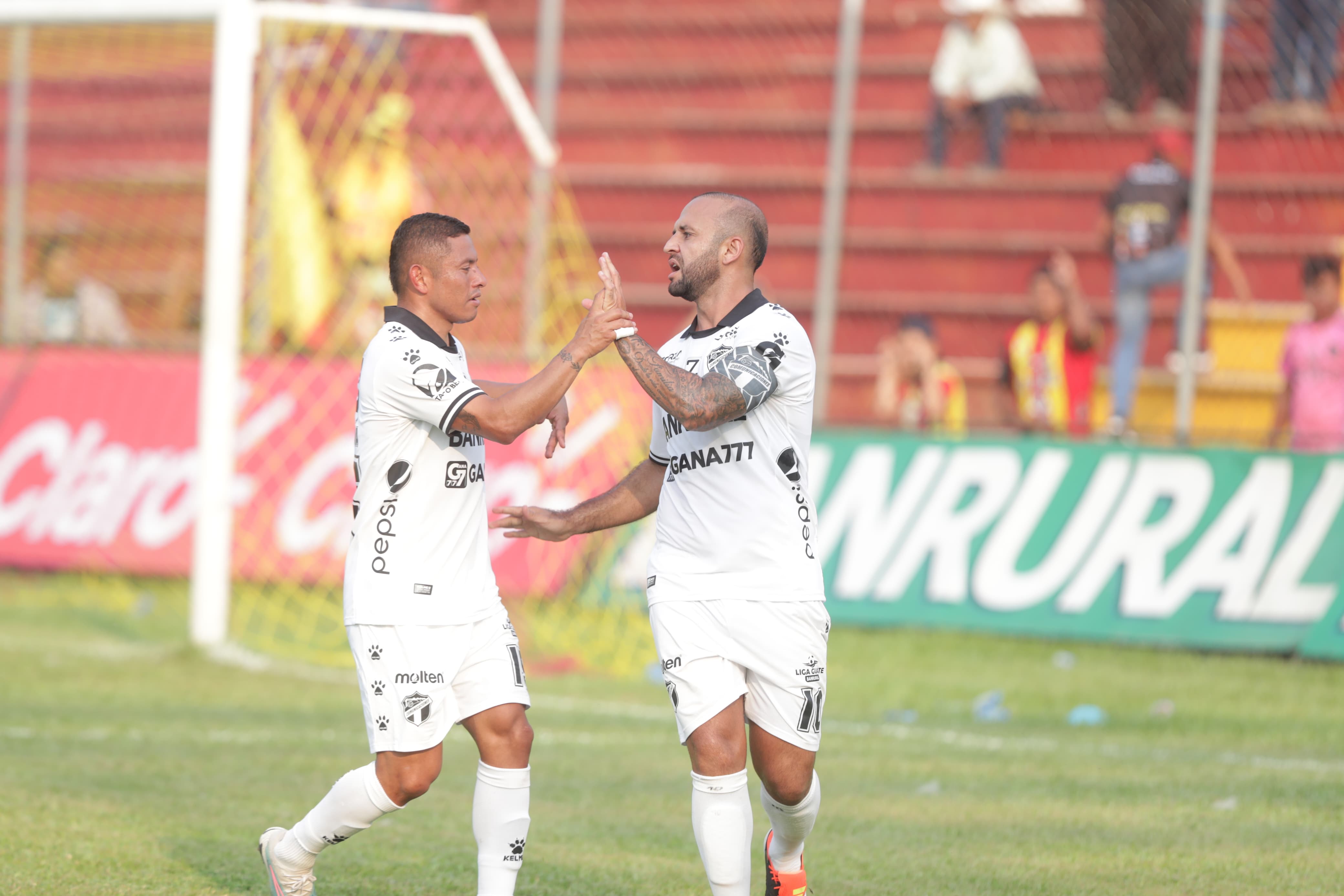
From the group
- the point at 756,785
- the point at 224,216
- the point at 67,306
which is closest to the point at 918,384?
the point at 224,216

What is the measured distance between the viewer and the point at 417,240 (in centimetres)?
546

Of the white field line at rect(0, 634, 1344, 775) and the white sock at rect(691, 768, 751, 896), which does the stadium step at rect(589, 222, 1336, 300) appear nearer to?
the white field line at rect(0, 634, 1344, 775)

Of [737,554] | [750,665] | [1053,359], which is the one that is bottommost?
[750,665]

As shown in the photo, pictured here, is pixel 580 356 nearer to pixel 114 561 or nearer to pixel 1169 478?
pixel 1169 478

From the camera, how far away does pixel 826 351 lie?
14.6m

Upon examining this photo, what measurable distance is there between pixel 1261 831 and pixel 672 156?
12471 mm

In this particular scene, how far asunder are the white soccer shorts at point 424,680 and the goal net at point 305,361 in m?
5.97

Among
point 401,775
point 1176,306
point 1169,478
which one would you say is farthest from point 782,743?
point 1176,306

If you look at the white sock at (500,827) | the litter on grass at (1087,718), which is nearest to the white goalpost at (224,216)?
the litter on grass at (1087,718)

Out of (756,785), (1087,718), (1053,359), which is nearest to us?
(756,785)

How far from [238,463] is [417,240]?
829 cm

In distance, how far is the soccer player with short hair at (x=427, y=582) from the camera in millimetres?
5250

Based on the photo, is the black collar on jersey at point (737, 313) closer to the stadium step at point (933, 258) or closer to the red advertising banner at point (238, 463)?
the red advertising banner at point (238, 463)

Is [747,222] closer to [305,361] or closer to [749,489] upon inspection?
[749,489]
